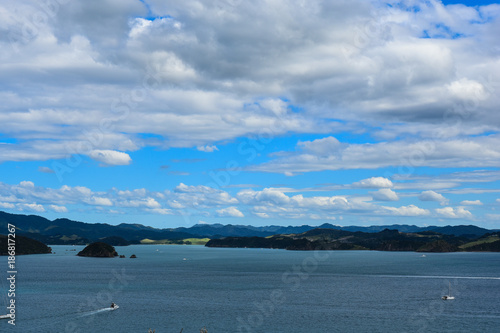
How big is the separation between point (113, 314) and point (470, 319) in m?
90.8

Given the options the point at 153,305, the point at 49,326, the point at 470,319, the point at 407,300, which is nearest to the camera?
the point at 49,326

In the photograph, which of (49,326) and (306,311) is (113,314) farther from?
(306,311)

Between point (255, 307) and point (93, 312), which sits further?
point (255, 307)

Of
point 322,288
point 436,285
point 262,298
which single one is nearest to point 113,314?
point 262,298

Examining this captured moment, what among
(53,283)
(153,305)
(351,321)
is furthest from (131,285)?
(351,321)

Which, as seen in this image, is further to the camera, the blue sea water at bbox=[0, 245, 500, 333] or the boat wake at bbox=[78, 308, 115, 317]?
the boat wake at bbox=[78, 308, 115, 317]

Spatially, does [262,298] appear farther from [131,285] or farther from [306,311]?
[131,285]

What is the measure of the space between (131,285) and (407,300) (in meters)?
107

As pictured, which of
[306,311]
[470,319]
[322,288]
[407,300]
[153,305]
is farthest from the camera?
[322,288]

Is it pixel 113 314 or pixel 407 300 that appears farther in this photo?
pixel 407 300

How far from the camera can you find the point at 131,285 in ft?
609

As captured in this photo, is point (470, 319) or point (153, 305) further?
point (153, 305)

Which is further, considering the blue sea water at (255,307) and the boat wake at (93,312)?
the boat wake at (93,312)

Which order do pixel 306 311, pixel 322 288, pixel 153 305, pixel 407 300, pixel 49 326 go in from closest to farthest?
pixel 49 326
pixel 306 311
pixel 153 305
pixel 407 300
pixel 322 288
